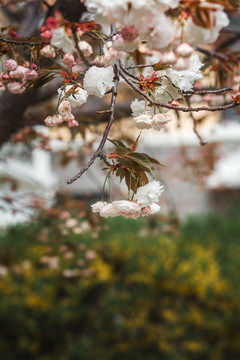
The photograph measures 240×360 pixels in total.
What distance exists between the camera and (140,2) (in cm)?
70

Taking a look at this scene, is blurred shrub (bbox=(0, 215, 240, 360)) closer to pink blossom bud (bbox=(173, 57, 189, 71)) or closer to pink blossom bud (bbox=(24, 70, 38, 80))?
pink blossom bud (bbox=(24, 70, 38, 80))

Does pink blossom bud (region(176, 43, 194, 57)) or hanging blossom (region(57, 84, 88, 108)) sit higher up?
hanging blossom (region(57, 84, 88, 108))

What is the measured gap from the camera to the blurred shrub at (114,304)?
12.1 ft

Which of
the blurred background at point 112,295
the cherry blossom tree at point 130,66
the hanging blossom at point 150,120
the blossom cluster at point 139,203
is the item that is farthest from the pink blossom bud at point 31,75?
the blurred background at point 112,295

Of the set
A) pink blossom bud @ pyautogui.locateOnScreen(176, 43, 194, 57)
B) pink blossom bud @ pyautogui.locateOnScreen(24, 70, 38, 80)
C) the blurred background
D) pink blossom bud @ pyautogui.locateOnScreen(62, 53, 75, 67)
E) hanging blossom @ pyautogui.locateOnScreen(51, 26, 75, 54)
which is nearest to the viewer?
pink blossom bud @ pyautogui.locateOnScreen(176, 43, 194, 57)

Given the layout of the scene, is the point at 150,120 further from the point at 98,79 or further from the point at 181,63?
the point at 181,63

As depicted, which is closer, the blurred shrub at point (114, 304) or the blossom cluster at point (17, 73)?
the blossom cluster at point (17, 73)

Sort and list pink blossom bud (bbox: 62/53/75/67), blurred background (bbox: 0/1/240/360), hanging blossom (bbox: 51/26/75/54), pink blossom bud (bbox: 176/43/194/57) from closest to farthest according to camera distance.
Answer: pink blossom bud (bbox: 176/43/194/57) → hanging blossom (bbox: 51/26/75/54) → pink blossom bud (bbox: 62/53/75/67) → blurred background (bbox: 0/1/240/360)

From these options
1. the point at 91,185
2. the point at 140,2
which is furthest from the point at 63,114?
the point at 91,185

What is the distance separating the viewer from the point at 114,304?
3.84 meters

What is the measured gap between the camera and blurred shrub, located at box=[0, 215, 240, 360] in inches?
146

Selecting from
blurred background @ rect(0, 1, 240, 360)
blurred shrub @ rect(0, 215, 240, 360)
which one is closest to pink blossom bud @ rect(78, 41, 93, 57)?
blurred background @ rect(0, 1, 240, 360)

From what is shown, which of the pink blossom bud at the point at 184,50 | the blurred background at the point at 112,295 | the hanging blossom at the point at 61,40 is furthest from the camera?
the blurred background at the point at 112,295

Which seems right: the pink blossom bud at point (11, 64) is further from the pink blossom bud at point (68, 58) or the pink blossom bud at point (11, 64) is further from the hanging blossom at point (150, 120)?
the hanging blossom at point (150, 120)
